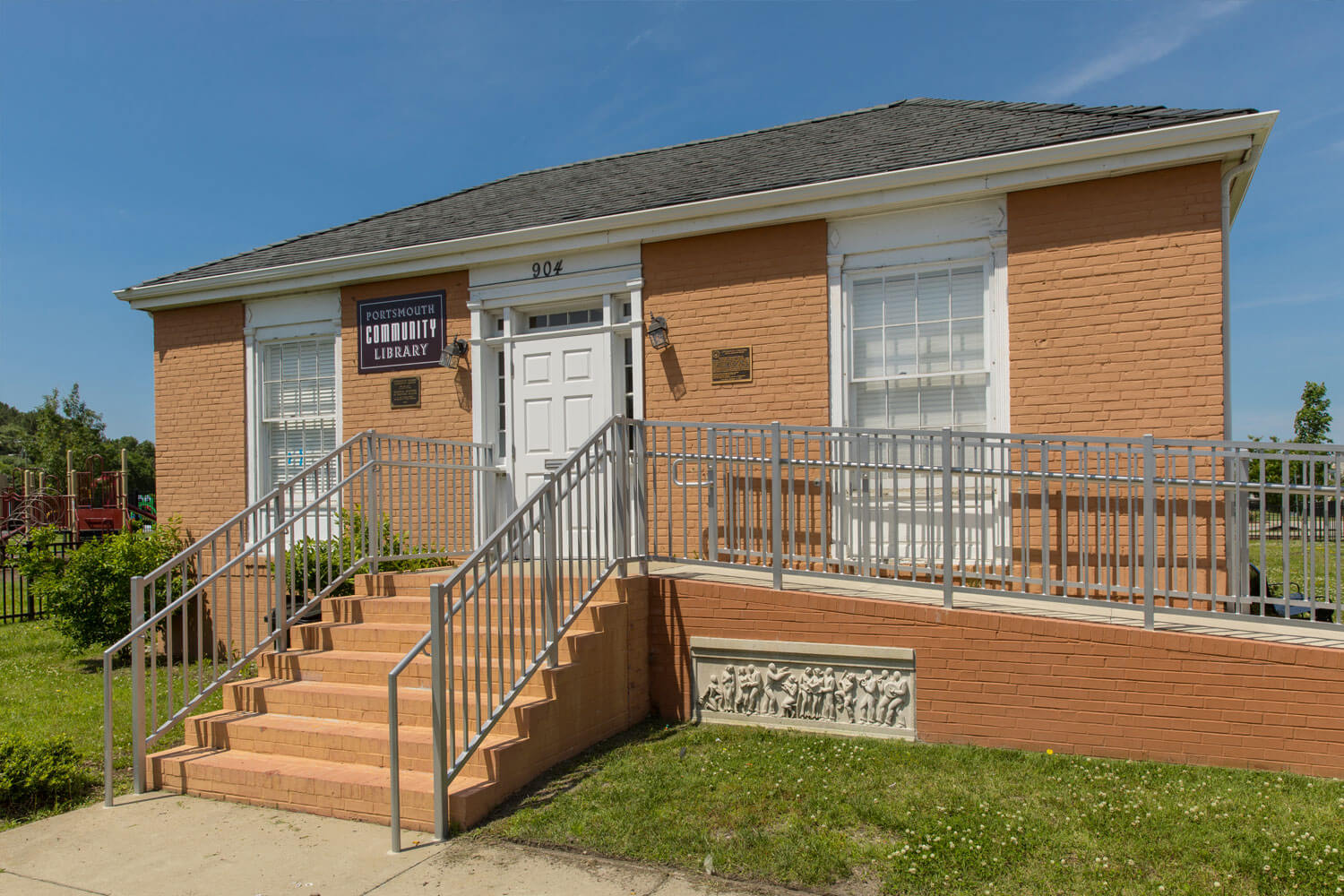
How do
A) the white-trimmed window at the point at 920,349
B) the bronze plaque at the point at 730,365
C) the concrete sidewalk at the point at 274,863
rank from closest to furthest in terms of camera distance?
the concrete sidewalk at the point at 274,863, the white-trimmed window at the point at 920,349, the bronze plaque at the point at 730,365

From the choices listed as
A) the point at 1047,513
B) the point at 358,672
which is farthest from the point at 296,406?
the point at 1047,513

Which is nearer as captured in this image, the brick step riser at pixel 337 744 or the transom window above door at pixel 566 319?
the brick step riser at pixel 337 744

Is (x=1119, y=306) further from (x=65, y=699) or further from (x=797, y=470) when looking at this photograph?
(x=65, y=699)

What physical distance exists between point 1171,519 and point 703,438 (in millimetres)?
3507

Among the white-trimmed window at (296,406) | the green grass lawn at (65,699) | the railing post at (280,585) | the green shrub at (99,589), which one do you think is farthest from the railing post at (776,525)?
the green shrub at (99,589)

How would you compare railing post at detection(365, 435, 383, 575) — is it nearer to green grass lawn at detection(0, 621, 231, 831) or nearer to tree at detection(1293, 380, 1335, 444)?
green grass lawn at detection(0, 621, 231, 831)

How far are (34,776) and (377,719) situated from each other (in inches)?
73.4

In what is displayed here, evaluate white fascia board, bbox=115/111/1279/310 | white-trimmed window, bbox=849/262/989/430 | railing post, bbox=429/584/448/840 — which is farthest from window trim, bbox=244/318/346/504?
railing post, bbox=429/584/448/840

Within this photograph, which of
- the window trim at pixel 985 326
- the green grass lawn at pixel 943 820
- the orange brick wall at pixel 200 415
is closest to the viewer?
the green grass lawn at pixel 943 820

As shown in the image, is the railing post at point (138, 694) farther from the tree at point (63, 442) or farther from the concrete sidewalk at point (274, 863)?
the tree at point (63, 442)

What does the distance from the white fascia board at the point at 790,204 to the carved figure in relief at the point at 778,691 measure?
371 cm

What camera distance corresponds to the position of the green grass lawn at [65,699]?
235 inches

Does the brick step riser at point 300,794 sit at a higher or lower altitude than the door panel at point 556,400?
lower

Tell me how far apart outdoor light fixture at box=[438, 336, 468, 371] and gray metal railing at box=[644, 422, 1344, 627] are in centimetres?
235
